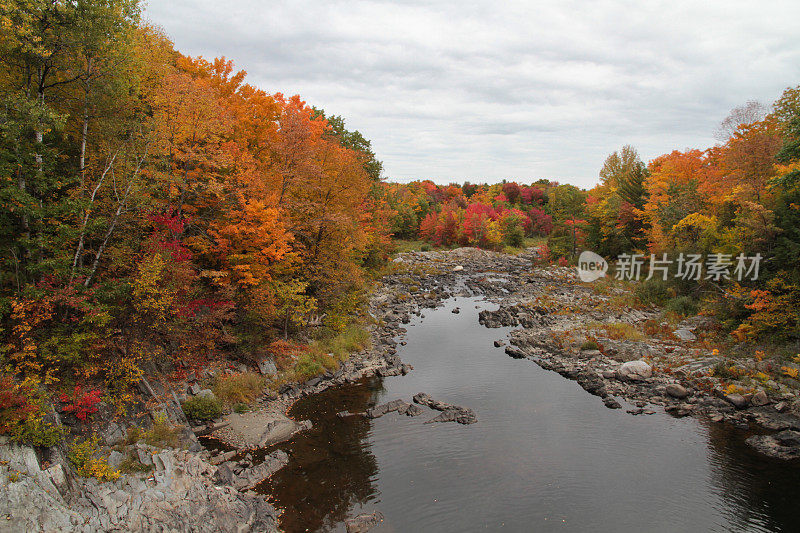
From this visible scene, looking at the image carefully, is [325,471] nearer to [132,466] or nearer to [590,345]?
[132,466]

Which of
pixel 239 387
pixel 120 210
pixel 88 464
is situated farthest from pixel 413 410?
pixel 120 210

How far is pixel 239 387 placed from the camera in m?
17.6

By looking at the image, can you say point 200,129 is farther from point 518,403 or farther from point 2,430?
point 518,403

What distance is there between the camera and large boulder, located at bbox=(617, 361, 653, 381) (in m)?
20.6

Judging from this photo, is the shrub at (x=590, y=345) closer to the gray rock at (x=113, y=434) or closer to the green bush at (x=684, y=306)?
the green bush at (x=684, y=306)

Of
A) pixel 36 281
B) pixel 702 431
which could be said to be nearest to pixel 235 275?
pixel 36 281

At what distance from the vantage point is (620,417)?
17484 millimetres

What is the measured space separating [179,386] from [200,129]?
1034 cm

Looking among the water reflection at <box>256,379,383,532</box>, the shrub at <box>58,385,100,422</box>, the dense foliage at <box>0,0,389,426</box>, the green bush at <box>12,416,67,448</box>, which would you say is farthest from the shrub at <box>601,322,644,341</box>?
the green bush at <box>12,416,67,448</box>

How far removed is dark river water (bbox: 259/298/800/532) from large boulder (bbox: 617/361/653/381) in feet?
9.03

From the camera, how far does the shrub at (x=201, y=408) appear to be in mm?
15641

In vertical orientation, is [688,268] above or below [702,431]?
above

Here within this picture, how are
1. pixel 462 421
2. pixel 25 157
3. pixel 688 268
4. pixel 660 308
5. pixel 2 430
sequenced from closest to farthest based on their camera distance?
pixel 2 430
pixel 25 157
pixel 462 421
pixel 688 268
pixel 660 308

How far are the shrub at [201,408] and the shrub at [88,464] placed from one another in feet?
15.9
